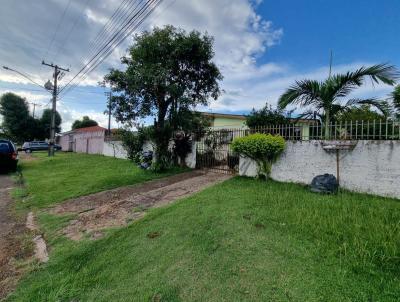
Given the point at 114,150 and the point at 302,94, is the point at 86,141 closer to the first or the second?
the point at 114,150

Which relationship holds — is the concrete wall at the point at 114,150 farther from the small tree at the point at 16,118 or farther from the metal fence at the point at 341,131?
the small tree at the point at 16,118

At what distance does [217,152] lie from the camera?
33.5 feet

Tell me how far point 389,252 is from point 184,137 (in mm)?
9033

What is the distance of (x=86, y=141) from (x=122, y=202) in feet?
74.9

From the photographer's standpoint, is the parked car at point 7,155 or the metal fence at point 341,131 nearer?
the metal fence at point 341,131

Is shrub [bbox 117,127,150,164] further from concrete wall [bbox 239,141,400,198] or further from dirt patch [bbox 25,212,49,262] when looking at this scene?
concrete wall [bbox 239,141,400,198]

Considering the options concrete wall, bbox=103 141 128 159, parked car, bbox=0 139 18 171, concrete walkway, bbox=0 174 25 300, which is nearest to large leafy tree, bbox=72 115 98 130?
concrete wall, bbox=103 141 128 159

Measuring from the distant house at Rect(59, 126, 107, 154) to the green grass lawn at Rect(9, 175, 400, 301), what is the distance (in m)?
19.7

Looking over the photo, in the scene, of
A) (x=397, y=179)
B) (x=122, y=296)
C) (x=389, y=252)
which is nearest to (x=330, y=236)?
(x=389, y=252)

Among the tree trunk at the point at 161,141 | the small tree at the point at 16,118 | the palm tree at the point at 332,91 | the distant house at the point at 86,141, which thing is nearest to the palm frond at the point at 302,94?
the palm tree at the point at 332,91

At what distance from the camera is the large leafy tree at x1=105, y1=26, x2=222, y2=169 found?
32.3ft

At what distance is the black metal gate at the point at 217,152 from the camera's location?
946 cm

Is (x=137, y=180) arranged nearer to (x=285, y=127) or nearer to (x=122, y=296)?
(x=285, y=127)

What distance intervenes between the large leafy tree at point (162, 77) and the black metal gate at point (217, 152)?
5.00 feet
